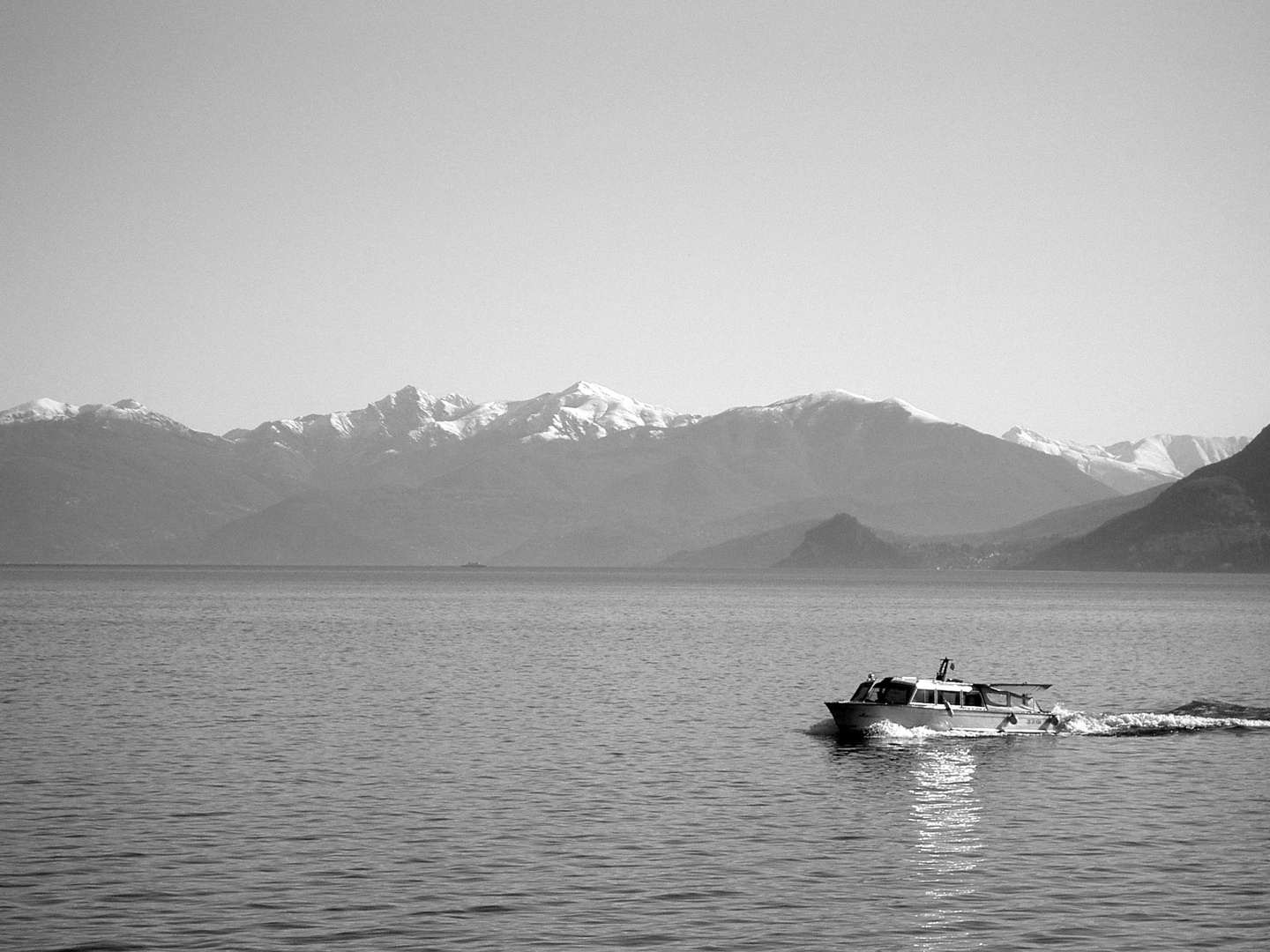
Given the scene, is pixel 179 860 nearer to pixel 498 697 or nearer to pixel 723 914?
pixel 723 914

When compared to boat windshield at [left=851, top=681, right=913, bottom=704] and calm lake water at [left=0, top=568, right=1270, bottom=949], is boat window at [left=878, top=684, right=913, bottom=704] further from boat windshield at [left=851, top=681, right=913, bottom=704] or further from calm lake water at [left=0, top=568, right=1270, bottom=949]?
calm lake water at [left=0, top=568, right=1270, bottom=949]

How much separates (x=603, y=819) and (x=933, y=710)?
1175 inches

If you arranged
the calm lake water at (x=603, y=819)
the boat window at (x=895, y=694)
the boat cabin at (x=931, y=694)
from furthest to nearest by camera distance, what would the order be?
the boat cabin at (x=931, y=694) < the boat window at (x=895, y=694) < the calm lake water at (x=603, y=819)

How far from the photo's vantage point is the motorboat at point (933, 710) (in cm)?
7325

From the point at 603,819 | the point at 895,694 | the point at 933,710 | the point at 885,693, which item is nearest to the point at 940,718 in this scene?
the point at 933,710

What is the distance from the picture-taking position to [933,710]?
73.9 m

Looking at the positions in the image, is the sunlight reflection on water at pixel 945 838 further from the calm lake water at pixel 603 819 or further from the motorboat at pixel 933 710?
the motorboat at pixel 933 710

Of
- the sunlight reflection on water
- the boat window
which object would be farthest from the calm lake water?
the boat window

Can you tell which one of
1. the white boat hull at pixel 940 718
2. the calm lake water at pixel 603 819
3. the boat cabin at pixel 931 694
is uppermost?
the boat cabin at pixel 931 694

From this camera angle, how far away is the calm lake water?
119 feet

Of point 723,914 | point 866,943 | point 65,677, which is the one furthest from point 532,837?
point 65,677

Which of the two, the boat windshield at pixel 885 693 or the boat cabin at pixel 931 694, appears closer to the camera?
A: the boat windshield at pixel 885 693

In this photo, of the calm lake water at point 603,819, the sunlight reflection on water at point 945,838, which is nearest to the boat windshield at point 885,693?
the calm lake water at point 603,819

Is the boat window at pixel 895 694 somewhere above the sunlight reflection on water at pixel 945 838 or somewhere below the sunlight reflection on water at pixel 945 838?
above
